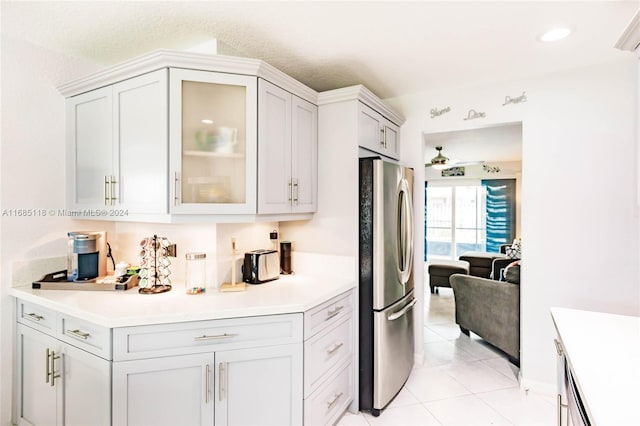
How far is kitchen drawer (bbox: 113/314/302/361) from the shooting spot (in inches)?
60.7

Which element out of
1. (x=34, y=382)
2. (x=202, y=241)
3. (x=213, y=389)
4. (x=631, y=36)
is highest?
(x=631, y=36)

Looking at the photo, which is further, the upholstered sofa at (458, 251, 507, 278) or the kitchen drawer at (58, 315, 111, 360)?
the upholstered sofa at (458, 251, 507, 278)

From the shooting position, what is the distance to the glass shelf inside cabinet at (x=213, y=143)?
185 centimetres

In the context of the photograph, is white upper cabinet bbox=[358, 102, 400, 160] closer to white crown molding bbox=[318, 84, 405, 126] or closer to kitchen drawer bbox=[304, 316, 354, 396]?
white crown molding bbox=[318, 84, 405, 126]

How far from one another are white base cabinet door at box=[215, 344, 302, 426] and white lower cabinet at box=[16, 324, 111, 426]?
1.69ft

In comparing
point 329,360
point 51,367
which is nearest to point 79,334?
point 51,367

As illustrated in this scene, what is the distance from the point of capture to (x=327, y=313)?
6.56 feet

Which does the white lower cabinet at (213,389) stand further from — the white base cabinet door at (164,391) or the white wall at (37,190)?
the white wall at (37,190)

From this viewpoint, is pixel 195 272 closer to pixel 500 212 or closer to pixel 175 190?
pixel 175 190

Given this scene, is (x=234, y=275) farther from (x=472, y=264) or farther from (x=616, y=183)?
(x=472, y=264)

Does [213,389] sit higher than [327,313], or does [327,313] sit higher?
[327,313]

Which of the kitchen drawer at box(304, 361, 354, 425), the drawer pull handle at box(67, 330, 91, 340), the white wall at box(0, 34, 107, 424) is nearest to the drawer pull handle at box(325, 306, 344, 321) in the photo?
the kitchen drawer at box(304, 361, 354, 425)

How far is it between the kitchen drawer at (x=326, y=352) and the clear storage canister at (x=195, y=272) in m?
0.70

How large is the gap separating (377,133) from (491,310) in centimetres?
197
